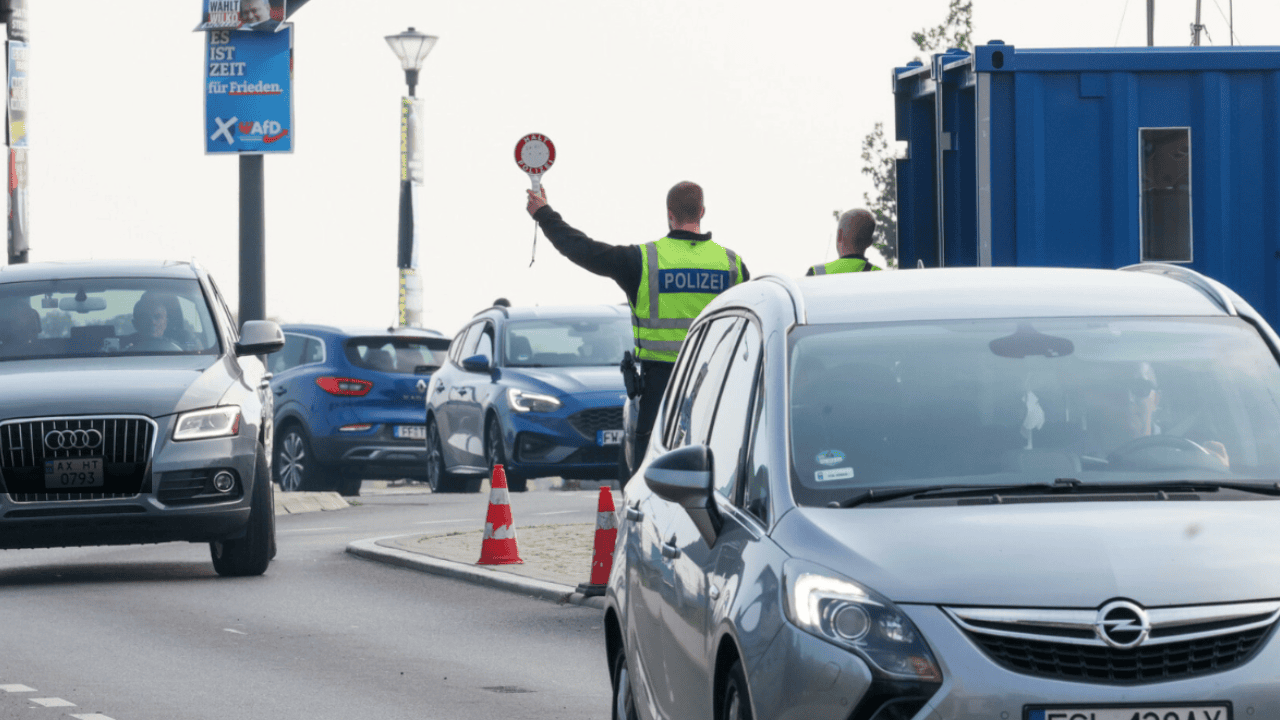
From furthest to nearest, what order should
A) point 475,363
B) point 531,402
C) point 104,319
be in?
point 475,363, point 531,402, point 104,319

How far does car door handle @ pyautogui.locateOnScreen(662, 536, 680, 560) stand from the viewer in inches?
237

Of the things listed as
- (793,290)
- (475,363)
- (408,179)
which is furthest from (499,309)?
(793,290)

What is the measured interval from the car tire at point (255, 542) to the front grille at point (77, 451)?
2.66 ft

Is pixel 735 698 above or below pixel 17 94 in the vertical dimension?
below

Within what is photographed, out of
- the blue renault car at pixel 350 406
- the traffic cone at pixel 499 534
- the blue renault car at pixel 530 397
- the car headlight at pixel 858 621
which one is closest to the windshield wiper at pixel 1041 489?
the car headlight at pixel 858 621

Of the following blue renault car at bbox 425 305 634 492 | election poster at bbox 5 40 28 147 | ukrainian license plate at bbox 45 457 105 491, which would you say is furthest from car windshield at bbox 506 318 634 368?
ukrainian license plate at bbox 45 457 105 491

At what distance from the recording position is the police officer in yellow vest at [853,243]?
479 inches

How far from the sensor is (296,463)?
23.8 meters

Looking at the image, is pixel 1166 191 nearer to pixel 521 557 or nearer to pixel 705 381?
pixel 521 557

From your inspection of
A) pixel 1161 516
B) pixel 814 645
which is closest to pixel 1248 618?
pixel 1161 516

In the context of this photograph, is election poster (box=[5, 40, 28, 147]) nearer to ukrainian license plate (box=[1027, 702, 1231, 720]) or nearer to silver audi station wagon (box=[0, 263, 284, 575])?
silver audi station wagon (box=[0, 263, 284, 575])

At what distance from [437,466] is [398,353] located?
1666 mm

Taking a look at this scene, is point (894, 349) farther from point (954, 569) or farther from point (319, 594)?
point (319, 594)

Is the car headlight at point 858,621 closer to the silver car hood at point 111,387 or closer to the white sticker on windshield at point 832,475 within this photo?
the white sticker on windshield at point 832,475
